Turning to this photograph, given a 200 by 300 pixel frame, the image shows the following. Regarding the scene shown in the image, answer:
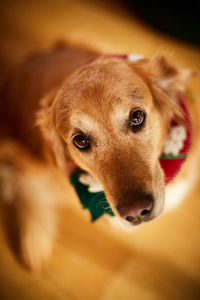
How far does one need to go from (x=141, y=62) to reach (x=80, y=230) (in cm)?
134

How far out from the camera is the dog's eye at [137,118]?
Answer: 42.9 inches

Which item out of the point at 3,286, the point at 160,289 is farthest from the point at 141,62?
the point at 3,286

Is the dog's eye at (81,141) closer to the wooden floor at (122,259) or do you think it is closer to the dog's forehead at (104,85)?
the dog's forehead at (104,85)

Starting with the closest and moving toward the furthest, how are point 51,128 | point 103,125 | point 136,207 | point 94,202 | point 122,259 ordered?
point 136,207, point 103,125, point 94,202, point 51,128, point 122,259

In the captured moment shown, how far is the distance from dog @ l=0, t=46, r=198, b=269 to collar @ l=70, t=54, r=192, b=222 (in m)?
0.05

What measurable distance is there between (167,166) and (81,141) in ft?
1.62

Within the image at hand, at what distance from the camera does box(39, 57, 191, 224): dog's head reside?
0.98 m

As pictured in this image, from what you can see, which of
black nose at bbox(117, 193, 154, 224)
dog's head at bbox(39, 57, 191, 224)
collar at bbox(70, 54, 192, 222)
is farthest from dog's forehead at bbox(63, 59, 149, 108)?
black nose at bbox(117, 193, 154, 224)

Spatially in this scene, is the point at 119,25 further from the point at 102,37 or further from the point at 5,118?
the point at 5,118

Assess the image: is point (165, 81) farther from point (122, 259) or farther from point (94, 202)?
point (122, 259)

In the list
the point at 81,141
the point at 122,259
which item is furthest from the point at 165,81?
the point at 122,259

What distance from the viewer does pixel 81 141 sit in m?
1.16

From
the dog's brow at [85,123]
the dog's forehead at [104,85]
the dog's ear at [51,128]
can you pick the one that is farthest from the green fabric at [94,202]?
the dog's forehead at [104,85]

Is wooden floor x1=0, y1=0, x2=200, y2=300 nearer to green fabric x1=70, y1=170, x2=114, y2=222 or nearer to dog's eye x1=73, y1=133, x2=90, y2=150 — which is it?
green fabric x1=70, y1=170, x2=114, y2=222
